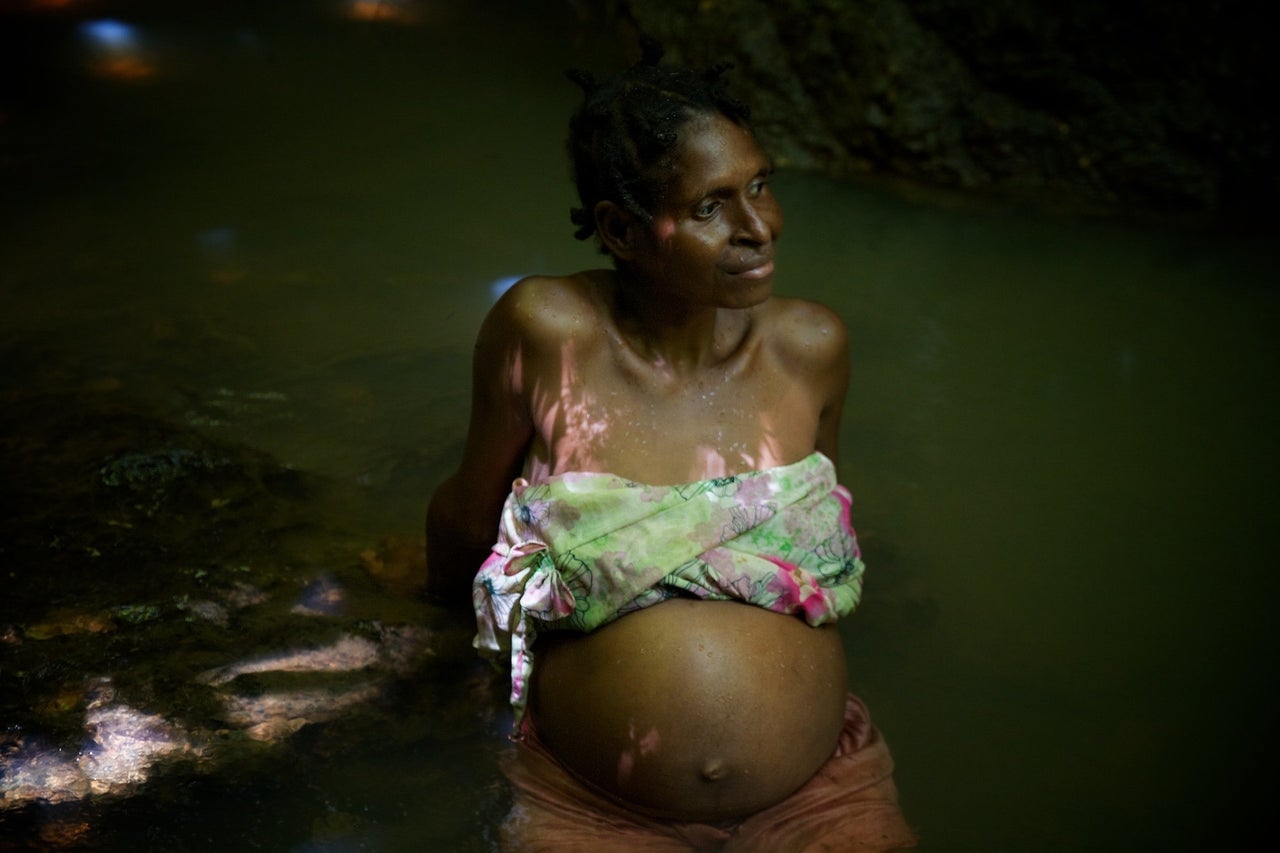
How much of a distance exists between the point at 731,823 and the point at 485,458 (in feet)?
2.68

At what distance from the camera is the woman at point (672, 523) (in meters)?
2.00

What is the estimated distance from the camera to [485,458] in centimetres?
232

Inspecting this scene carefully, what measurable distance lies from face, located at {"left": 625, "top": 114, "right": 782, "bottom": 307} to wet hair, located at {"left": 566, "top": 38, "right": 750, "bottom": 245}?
0.03m

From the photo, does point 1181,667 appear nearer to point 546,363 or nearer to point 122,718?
point 546,363

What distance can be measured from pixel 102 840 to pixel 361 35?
16.6 feet

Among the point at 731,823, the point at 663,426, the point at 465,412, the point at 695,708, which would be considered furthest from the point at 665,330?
the point at 465,412

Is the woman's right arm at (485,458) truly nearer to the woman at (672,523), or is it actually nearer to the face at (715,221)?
the woman at (672,523)

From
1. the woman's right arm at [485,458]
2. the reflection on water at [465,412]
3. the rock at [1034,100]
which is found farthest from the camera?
the rock at [1034,100]

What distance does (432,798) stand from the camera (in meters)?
2.30

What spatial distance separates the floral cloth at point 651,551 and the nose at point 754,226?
413 millimetres

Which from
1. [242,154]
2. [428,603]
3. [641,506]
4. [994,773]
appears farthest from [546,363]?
[242,154]

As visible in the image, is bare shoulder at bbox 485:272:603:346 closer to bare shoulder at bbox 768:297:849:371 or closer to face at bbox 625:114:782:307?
face at bbox 625:114:782:307

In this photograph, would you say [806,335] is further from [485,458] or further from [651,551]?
[485,458]

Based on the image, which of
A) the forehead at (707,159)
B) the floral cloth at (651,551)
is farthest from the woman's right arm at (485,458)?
the forehead at (707,159)
